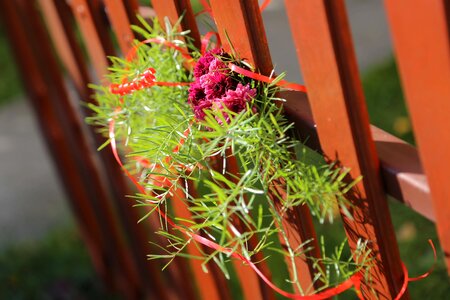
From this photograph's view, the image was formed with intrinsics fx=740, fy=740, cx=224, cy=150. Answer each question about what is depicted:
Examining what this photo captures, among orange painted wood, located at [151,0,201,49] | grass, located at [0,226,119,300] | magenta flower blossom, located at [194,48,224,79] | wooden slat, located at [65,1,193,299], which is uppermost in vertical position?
orange painted wood, located at [151,0,201,49]

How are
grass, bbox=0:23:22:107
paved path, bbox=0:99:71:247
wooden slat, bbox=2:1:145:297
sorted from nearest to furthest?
wooden slat, bbox=2:1:145:297 → paved path, bbox=0:99:71:247 → grass, bbox=0:23:22:107

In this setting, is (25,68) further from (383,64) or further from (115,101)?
(383,64)

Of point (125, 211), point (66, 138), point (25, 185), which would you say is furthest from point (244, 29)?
point (25, 185)

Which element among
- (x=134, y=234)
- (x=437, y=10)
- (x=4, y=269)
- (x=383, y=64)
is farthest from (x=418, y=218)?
(x=437, y=10)

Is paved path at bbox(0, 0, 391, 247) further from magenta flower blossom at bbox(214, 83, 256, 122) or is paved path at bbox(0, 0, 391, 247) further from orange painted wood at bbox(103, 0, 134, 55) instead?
magenta flower blossom at bbox(214, 83, 256, 122)

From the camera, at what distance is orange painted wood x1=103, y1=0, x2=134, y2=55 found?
1.58m

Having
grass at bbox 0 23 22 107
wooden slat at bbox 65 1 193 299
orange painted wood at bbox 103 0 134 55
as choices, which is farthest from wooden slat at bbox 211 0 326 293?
grass at bbox 0 23 22 107

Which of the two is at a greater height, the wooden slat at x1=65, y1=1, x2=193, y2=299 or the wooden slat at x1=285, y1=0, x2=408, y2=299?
the wooden slat at x1=285, y1=0, x2=408, y2=299

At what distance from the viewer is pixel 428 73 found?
2.55ft

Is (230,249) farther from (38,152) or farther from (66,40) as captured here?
(38,152)

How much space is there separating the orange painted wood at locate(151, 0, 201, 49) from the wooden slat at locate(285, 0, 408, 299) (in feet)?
1.15

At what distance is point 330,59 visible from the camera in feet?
3.01

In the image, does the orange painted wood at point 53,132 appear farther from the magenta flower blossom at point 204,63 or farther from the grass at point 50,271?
the magenta flower blossom at point 204,63

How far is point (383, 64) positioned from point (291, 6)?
3420 mm
